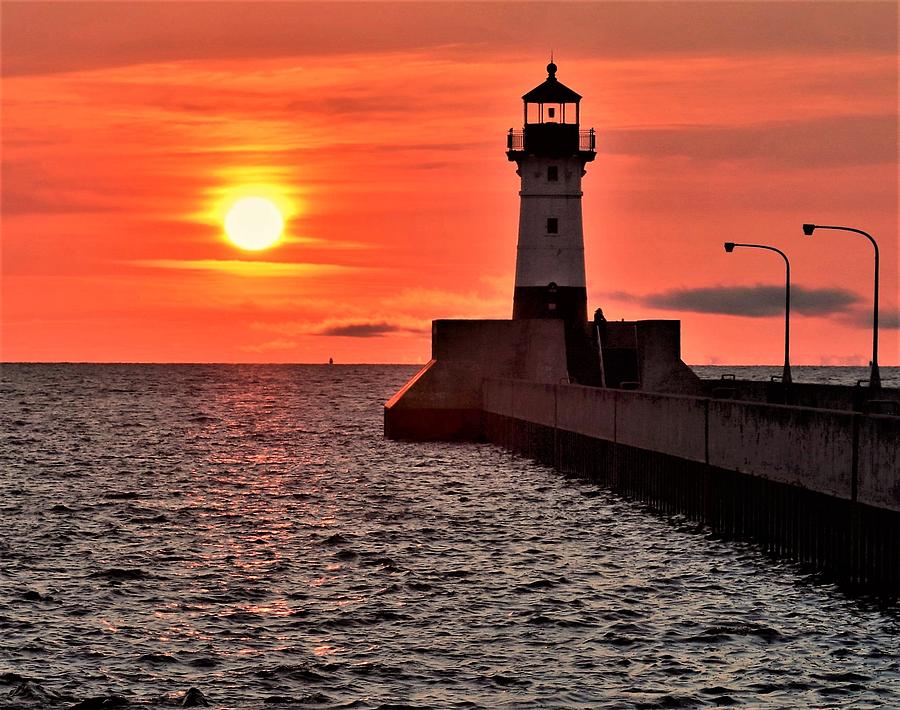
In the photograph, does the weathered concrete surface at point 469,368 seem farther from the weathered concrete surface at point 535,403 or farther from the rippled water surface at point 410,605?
the rippled water surface at point 410,605

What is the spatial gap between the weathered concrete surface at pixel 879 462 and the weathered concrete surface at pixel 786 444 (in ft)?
1.47

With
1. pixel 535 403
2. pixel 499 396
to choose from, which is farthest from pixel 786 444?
pixel 499 396

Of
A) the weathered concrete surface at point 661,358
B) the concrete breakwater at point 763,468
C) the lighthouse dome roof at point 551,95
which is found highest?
the lighthouse dome roof at point 551,95

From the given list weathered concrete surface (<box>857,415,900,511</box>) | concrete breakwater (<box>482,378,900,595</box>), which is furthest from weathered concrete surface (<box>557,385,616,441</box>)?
weathered concrete surface (<box>857,415,900,511</box>)

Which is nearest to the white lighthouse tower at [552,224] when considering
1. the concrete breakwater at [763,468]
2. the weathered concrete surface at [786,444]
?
the concrete breakwater at [763,468]

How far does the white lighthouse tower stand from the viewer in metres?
54.2

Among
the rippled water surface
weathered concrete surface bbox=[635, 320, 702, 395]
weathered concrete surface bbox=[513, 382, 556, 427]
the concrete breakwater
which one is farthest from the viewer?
weathered concrete surface bbox=[635, 320, 702, 395]

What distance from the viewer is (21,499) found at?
36719 millimetres

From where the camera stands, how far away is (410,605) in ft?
68.7

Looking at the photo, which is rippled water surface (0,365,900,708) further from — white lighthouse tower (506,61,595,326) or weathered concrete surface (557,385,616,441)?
white lighthouse tower (506,61,595,326)

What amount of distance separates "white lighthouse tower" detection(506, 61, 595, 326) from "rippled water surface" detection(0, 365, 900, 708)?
14846 millimetres

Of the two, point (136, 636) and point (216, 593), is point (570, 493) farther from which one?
point (136, 636)

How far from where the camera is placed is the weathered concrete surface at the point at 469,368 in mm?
50406

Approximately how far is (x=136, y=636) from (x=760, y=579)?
1019 cm
